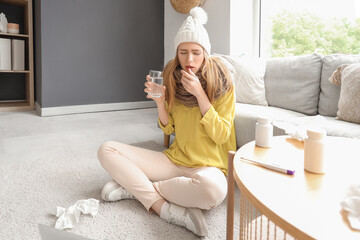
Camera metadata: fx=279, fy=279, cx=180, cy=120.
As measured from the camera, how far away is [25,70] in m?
3.47

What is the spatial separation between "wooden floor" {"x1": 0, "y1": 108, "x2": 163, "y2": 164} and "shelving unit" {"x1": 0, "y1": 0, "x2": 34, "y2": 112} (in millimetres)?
192

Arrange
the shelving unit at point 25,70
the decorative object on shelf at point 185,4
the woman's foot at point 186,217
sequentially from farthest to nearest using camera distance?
the shelving unit at point 25,70, the decorative object on shelf at point 185,4, the woman's foot at point 186,217

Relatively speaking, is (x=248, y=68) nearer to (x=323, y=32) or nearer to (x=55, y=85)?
(x=323, y=32)

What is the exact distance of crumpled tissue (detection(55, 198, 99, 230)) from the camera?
1066 mm

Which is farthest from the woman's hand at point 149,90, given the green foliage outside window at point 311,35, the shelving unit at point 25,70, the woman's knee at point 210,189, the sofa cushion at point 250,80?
the shelving unit at point 25,70

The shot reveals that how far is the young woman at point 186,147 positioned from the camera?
3.53ft

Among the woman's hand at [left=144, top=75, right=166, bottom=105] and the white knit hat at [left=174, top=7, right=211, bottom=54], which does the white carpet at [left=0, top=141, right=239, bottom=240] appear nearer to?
the woman's hand at [left=144, top=75, right=166, bottom=105]

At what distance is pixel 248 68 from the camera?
2059mm

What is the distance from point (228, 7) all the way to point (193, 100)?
1760mm

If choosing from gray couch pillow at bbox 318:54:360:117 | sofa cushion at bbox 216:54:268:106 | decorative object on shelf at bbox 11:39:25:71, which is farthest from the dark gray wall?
gray couch pillow at bbox 318:54:360:117

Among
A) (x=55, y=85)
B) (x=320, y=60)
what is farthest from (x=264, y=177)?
(x=55, y=85)

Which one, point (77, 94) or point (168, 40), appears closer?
point (77, 94)

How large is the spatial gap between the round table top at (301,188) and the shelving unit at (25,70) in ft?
11.0

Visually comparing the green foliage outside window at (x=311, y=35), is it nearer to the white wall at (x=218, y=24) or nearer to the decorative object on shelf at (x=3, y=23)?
the white wall at (x=218, y=24)
